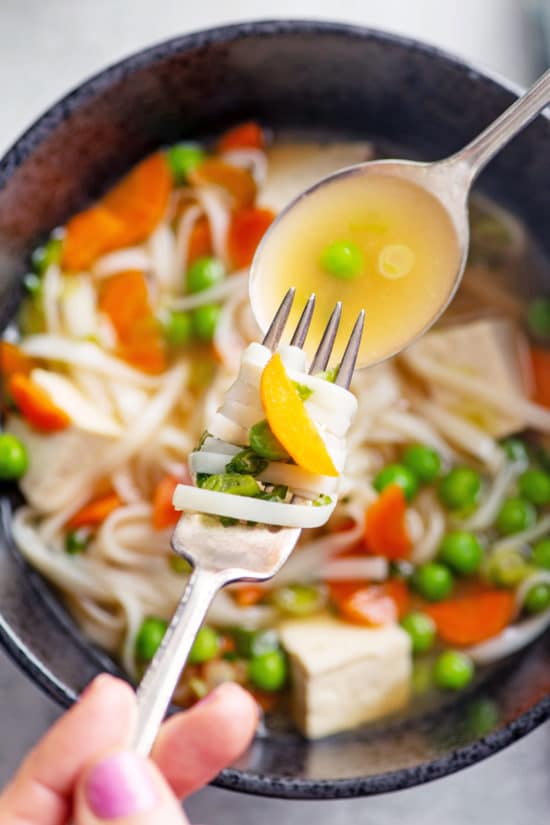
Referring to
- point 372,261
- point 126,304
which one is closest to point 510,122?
point 372,261

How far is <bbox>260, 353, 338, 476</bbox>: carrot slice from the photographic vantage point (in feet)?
7.55

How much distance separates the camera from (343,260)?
114 inches

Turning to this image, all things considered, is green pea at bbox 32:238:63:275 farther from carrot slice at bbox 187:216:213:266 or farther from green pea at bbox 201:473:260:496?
green pea at bbox 201:473:260:496

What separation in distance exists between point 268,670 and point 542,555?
113 centimetres

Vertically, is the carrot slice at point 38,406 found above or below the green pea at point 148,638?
above

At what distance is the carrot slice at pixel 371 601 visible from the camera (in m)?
3.63

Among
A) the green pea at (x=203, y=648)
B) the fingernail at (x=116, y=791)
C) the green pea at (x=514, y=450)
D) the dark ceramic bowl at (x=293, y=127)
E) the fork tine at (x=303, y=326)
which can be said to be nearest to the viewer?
the fingernail at (x=116, y=791)

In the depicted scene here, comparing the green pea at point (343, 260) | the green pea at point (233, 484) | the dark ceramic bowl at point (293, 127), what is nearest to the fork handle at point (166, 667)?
the green pea at point (233, 484)

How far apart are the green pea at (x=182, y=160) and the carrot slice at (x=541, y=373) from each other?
1514 millimetres

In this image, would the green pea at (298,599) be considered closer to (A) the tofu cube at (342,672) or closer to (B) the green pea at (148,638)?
(A) the tofu cube at (342,672)

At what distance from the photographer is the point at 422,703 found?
145 inches

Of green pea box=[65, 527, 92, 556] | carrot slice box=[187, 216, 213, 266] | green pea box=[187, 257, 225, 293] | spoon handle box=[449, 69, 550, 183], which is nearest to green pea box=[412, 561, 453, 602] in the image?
green pea box=[65, 527, 92, 556]

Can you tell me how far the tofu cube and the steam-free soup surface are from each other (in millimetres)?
1136

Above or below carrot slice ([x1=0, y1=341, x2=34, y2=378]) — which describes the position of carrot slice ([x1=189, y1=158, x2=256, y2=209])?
above
